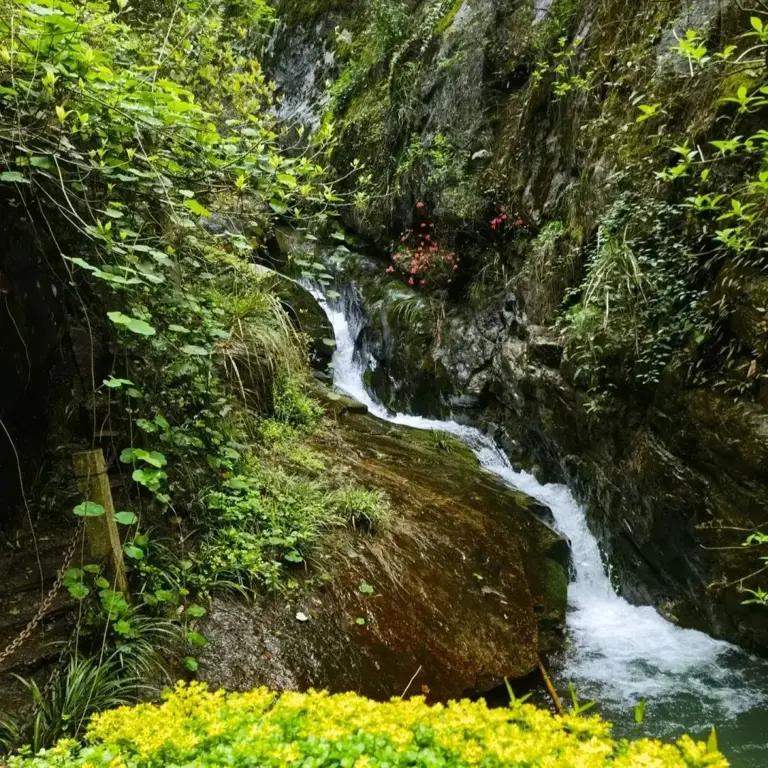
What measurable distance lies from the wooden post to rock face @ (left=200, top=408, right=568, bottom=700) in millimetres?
653

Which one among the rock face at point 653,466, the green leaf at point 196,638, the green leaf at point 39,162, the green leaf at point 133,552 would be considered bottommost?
the green leaf at point 196,638

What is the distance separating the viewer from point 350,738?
1480 mm

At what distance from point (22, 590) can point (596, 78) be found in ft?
19.7

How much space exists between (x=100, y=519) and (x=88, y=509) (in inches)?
8.6

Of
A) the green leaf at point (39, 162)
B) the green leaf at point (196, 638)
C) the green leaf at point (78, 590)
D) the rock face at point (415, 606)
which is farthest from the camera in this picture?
the rock face at point (415, 606)

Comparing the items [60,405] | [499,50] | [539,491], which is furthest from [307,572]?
[499,50]

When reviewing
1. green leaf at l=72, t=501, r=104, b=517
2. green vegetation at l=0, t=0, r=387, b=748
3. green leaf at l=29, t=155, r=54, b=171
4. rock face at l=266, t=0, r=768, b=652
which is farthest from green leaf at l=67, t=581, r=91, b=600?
rock face at l=266, t=0, r=768, b=652

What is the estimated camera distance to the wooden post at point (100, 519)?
2527 mm

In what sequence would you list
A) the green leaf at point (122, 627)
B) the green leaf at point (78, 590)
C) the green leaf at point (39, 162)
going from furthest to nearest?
the green leaf at point (122, 627) < the green leaf at point (78, 590) < the green leaf at point (39, 162)

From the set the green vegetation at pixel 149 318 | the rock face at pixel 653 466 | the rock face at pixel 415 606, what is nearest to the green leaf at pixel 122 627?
the green vegetation at pixel 149 318

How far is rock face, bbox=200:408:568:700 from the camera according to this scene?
2998 mm

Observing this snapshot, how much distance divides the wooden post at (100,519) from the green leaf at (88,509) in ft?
0.28

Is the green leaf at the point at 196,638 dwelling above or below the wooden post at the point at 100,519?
below

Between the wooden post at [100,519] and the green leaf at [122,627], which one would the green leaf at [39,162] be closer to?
the wooden post at [100,519]
